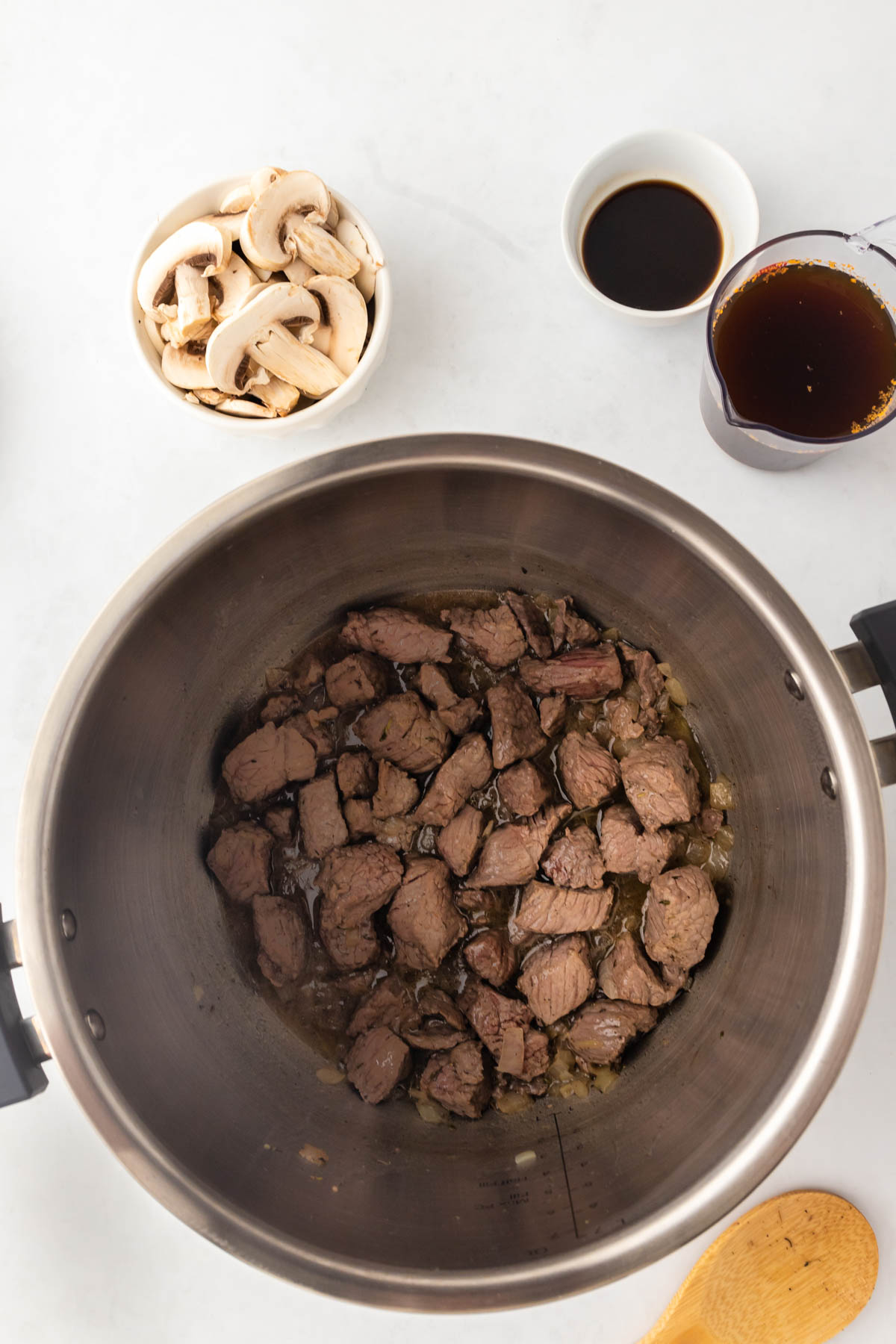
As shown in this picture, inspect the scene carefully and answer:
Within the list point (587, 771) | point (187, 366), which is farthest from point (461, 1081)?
point (187, 366)

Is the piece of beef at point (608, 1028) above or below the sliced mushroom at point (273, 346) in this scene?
below

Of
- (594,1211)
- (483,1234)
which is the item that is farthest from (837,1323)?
(483,1234)

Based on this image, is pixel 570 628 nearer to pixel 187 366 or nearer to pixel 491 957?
pixel 491 957

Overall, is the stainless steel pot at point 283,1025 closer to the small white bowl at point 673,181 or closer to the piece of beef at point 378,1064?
the piece of beef at point 378,1064

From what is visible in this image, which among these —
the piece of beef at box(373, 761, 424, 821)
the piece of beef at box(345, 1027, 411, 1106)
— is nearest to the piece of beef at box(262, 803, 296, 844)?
the piece of beef at box(373, 761, 424, 821)

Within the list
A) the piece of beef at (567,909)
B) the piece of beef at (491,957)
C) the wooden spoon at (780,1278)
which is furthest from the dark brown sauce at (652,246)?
the wooden spoon at (780,1278)

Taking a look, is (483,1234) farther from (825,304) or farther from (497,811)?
(825,304)

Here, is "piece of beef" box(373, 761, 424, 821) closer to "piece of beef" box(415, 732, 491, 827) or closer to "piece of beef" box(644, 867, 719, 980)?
"piece of beef" box(415, 732, 491, 827)


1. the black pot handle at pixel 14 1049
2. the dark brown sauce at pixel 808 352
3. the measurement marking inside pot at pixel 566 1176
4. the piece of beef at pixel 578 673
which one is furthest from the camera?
the piece of beef at pixel 578 673
